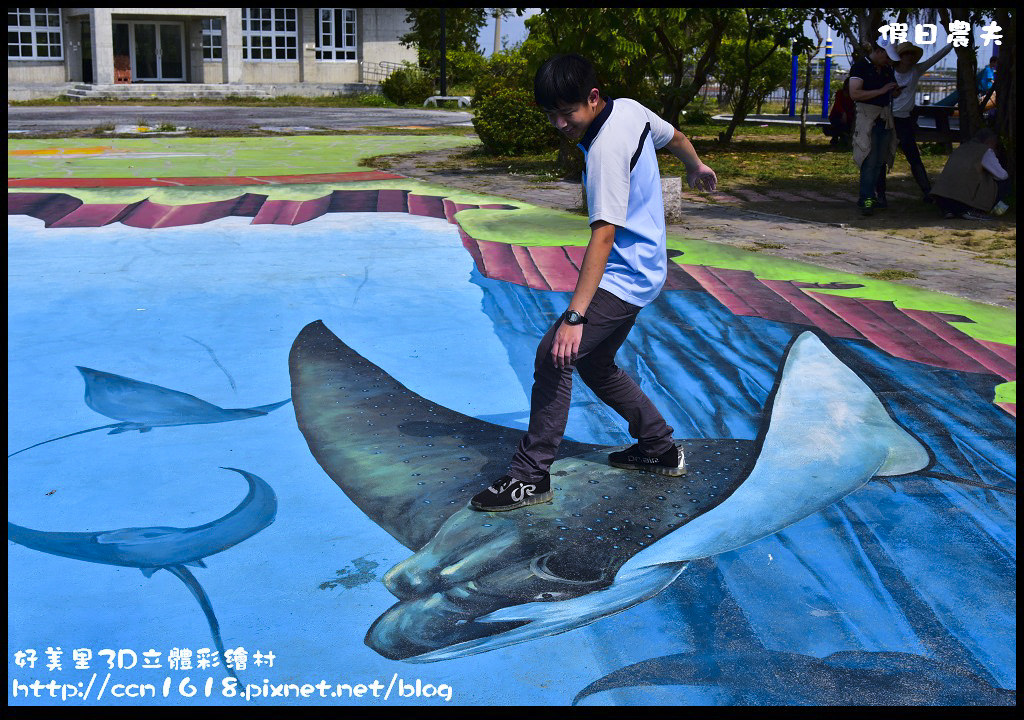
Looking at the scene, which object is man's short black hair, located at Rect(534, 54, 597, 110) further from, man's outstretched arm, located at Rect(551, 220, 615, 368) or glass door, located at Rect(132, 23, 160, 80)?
glass door, located at Rect(132, 23, 160, 80)

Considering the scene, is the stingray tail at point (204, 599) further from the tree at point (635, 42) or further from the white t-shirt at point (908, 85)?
the tree at point (635, 42)

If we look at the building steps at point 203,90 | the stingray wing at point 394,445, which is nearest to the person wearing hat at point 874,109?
the stingray wing at point 394,445

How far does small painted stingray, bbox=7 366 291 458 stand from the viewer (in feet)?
13.7

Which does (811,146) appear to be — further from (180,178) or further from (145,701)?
(145,701)

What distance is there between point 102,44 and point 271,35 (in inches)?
249

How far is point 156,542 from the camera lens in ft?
10.3

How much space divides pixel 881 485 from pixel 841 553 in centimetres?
61

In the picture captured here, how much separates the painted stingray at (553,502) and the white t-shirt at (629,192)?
0.77 metres

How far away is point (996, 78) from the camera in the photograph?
31.9ft

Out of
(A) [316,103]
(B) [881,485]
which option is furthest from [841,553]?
(A) [316,103]

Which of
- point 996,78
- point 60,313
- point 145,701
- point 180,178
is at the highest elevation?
point 996,78

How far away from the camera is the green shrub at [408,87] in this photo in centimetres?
3181

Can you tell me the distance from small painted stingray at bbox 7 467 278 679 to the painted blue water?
5 centimetres

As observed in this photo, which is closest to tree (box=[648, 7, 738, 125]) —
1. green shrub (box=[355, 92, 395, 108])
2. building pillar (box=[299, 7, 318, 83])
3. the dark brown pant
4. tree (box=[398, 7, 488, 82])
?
the dark brown pant
